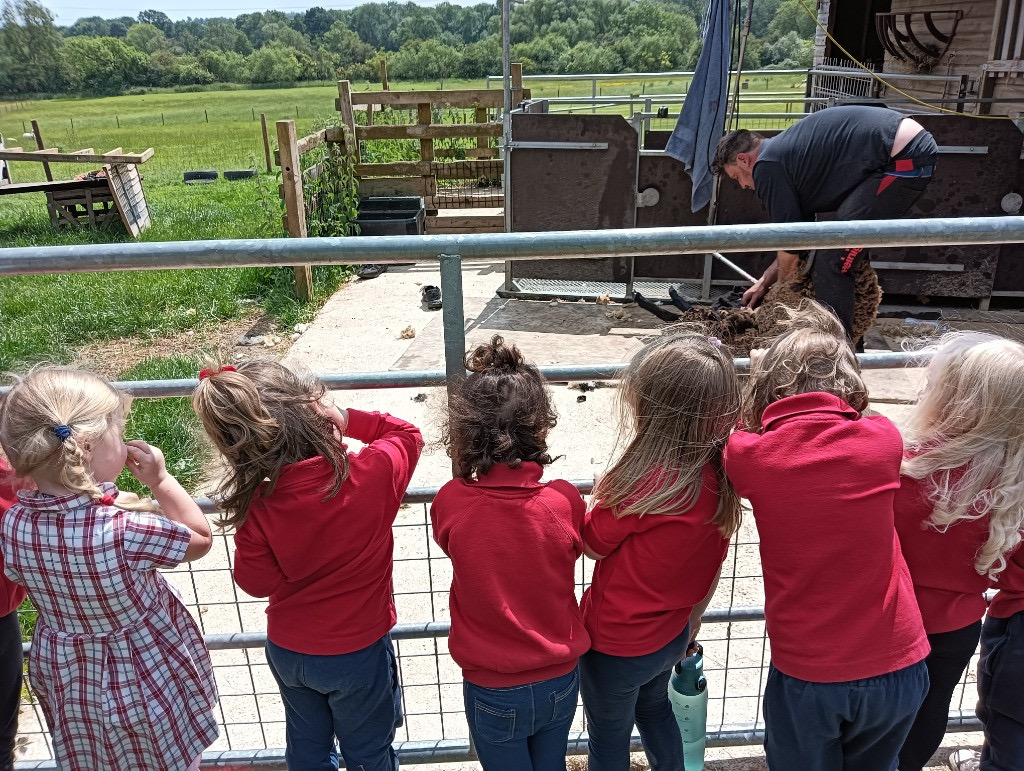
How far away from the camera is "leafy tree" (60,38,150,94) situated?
75250 mm

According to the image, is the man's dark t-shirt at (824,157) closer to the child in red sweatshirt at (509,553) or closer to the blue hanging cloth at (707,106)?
the blue hanging cloth at (707,106)

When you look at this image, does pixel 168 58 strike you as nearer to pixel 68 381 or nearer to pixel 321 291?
pixel 321 291

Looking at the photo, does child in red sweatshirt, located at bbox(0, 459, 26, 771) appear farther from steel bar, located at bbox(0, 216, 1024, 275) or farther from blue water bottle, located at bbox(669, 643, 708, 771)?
blue water bottle, located at bbox(669, 643, 708, 771)

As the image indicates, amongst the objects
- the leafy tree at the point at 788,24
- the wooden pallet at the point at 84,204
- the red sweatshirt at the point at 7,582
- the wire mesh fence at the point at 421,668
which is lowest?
the wire mesh fence at the point at 421,668

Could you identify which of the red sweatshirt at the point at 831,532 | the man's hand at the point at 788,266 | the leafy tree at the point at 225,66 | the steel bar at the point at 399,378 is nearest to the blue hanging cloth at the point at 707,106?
the man's hand at the point at 788,266

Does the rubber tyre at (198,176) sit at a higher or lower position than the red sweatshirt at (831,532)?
lower

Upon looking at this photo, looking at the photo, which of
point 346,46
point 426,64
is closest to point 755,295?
point 426,64

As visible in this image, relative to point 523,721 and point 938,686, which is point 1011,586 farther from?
point 523,721

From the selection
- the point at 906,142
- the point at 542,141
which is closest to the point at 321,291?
the point at 542,141

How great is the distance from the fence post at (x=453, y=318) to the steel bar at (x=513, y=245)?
3cm

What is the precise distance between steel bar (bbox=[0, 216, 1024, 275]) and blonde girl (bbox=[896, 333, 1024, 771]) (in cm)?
26

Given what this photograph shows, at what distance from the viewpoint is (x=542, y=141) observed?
7.75m

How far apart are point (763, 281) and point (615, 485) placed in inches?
173

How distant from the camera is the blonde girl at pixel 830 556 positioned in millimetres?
1639
